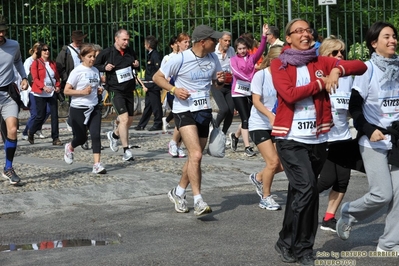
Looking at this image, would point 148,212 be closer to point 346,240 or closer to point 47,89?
point 346,240

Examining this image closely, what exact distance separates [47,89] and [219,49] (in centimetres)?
292

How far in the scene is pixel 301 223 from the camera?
670 centimetres

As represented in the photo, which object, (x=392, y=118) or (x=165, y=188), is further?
(x=165, y=188)

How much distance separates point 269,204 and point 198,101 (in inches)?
48.5

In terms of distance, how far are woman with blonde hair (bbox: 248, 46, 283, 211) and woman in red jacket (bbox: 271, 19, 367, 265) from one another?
2.19m

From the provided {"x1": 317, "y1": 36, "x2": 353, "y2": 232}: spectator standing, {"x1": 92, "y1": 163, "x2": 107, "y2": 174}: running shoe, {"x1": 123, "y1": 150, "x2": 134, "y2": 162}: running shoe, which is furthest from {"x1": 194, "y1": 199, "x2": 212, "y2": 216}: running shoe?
{"x1": 123, "y1": 150, "x2": 134, "y2": 162}: running shoe

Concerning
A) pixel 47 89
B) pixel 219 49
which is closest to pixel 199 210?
pixel 219 49

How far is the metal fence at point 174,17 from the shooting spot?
65.7ft

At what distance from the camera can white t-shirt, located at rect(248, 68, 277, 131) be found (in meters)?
9.15

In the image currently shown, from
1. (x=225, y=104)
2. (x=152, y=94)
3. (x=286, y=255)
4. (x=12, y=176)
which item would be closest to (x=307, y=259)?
(x=286, y=255)

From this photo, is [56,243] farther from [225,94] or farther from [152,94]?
[152,94]

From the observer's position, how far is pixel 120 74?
45.0 ft

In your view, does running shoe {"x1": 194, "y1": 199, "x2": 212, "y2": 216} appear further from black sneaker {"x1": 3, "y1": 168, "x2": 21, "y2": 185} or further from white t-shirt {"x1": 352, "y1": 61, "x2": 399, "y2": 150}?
black sneaker {"x1": 3, "y1": 168, "x2": 21, "y2": 185}

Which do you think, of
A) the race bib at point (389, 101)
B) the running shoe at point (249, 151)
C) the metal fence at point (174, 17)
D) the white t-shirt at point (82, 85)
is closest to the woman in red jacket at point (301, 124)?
the race bib at point (389, 101)
